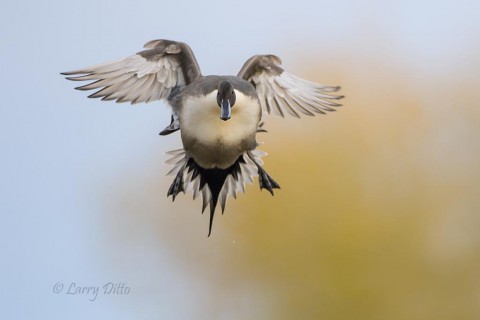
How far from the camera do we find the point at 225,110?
15.2 ft

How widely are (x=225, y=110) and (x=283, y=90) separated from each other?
1198 millimetres

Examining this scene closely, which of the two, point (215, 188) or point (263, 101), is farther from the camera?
point (263, 101)

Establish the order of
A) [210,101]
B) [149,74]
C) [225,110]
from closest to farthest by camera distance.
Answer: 1. [225,110]
2. [210,101]
3. [149,74]

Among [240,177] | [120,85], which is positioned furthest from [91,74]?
[240,177]

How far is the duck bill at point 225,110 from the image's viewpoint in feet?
15.1

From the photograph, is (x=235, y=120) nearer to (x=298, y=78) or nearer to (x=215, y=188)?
(x=215, y=188)

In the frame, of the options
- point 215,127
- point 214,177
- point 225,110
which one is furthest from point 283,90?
point 225,110

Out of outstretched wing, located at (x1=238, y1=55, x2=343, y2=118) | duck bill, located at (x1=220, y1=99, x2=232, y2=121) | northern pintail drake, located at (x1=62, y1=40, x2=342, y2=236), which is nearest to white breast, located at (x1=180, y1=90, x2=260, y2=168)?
northern pintail drake, located at (x1=62, y1=40, x2=342, y2=236)

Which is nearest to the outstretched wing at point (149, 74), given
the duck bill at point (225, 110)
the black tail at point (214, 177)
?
the black tail at point (214, 177)

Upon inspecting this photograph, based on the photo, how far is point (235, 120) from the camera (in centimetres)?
491

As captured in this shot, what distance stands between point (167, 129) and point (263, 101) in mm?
706

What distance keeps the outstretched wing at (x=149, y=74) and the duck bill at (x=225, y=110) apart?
0.61 metres

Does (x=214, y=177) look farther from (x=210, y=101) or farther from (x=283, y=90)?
(x=283, y=90)

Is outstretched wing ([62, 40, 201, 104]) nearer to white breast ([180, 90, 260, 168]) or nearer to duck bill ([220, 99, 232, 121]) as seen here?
white breast ([180, 90, 260, 168])
